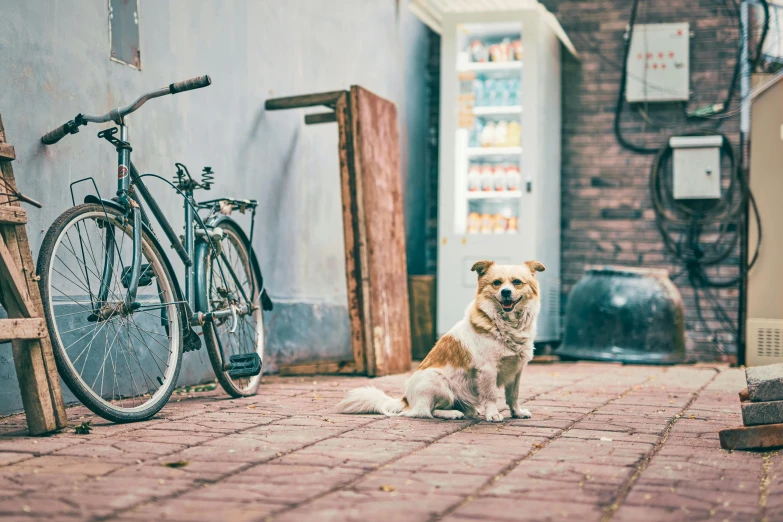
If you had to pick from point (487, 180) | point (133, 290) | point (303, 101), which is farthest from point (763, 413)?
point (487, 180)

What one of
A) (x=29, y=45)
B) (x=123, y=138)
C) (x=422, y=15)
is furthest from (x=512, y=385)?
(x=422, y=15)

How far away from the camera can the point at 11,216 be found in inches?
137

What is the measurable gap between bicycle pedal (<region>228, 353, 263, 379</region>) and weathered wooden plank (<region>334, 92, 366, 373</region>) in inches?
64.5

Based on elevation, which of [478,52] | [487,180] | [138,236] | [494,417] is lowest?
[494,417]

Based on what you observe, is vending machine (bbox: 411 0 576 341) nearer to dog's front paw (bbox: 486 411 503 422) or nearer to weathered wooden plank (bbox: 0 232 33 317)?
dog's front paw (bbox: 486 411 503 422)

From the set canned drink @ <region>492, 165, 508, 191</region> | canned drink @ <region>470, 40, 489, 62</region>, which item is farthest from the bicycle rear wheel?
canned drink @ <region>470, 40, 489, 62</region>

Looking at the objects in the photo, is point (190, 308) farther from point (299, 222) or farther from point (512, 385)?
point (299, 222)

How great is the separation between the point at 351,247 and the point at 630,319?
3.00 meters

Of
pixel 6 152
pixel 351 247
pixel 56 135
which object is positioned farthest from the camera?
pixel 351 247

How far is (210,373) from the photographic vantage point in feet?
18.0

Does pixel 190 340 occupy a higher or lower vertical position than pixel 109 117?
lower

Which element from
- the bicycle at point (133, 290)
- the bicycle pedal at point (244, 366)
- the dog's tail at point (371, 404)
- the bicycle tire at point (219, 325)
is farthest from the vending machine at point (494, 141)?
the dog's tail at point (371, 404)

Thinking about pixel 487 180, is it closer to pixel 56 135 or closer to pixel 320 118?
pixel 320 118

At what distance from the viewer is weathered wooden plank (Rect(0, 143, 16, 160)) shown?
3550 millimetres
